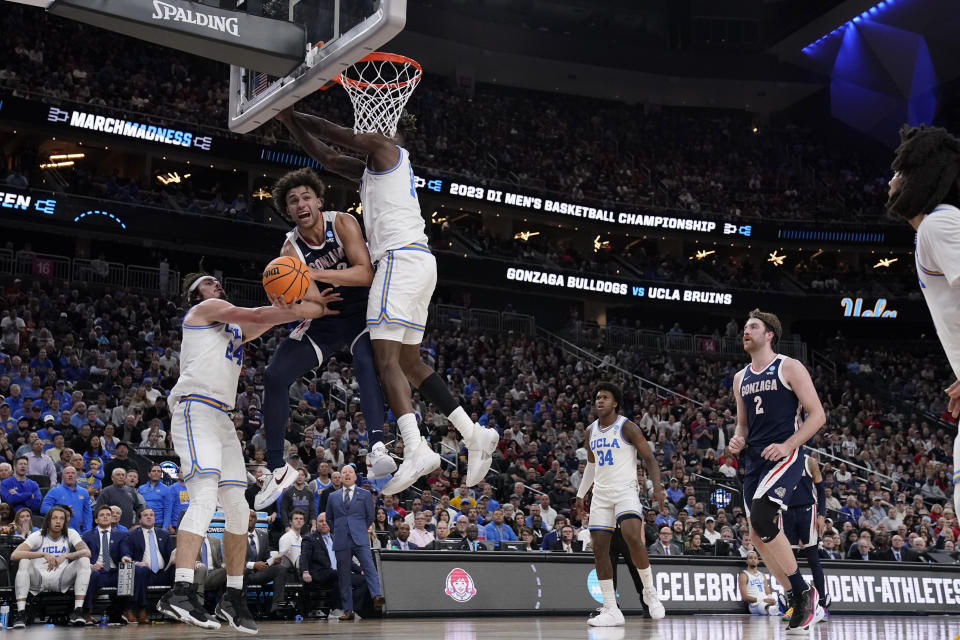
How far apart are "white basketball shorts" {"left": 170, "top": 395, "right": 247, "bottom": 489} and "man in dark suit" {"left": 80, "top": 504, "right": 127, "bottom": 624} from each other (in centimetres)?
456

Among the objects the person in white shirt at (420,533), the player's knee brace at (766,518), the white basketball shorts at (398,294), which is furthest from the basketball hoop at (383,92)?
the person in white shirt at (420,533)

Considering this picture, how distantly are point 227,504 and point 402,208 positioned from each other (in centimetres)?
273

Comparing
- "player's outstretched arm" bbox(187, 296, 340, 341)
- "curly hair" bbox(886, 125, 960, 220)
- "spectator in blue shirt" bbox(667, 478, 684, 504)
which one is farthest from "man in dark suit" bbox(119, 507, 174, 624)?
"spectator in blue shirt" bbox(667, 478, 684, 504)

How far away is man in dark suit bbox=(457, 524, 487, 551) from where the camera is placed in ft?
45.6

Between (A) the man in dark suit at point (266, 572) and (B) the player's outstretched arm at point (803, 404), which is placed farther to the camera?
(A) the man in dark suit at point (266, 572)

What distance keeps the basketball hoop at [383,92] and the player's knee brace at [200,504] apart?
11.3 ft

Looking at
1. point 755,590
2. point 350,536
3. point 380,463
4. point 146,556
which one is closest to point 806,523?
point 380,463

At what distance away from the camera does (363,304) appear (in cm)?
761

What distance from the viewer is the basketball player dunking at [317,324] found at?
23.9 ft

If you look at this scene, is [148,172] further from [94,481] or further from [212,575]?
[212,575]

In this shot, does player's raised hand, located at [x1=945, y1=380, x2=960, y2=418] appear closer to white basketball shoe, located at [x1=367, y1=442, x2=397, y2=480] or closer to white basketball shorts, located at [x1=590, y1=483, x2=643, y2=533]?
white basketball shoe, located at [x1=367, y1=442, x2=397, y2=480]

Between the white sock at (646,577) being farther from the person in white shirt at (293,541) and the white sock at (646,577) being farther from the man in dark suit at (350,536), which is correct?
the person in white shirt at (293,541)

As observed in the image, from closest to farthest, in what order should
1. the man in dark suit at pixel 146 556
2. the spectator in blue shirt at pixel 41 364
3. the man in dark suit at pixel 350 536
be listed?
the man in dark suit at pixel 146 556 → the man in dark suit at pixel 350 536 → the spectator in blue shirt at pixel 41 364

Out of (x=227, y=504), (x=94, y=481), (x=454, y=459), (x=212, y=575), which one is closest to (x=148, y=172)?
(x=454, y=459)
